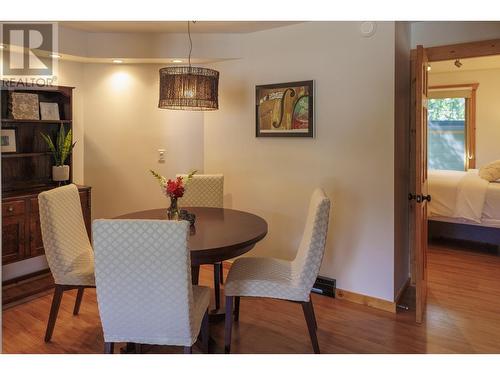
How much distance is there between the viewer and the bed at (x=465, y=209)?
14.5 ft

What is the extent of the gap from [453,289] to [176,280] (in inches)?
109

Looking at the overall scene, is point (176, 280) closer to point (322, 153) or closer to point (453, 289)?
point (322, 153)

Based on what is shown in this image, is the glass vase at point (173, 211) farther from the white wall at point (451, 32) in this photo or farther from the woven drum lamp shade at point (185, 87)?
the white wall at point (451, 32)

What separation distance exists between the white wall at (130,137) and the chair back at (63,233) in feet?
4.51

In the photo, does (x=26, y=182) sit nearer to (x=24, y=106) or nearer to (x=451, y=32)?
(x=24, y=106)

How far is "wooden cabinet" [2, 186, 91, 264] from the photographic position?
3.15 metres

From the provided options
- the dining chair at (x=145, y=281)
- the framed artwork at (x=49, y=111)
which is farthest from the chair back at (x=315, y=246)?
the framed artwork at (x=49, y=111)

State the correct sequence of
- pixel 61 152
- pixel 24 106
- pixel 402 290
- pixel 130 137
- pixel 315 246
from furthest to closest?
pixel 130 137, pixel 61 152, pixel 24 106, pixel 402 290, pixel 315 246

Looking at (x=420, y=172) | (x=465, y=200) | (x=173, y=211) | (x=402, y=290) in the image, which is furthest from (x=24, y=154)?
(x=465, y=200)

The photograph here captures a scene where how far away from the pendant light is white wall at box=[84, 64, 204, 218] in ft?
4.19

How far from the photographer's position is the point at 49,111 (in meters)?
3.63

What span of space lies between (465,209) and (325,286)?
2.34m

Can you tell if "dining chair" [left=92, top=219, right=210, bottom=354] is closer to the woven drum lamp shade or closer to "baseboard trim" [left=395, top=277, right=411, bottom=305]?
the woven drum lamp shade
